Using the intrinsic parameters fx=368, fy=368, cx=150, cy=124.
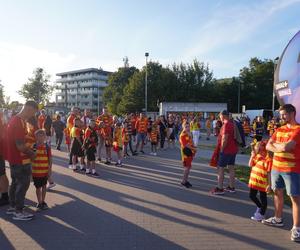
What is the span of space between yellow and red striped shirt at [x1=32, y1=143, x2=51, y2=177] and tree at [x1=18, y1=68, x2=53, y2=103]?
7462 cm

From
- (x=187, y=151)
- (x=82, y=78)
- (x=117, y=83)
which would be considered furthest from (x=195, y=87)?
(x=82, y=78)

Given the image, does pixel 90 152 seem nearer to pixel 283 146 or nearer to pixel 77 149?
pixel 77 149

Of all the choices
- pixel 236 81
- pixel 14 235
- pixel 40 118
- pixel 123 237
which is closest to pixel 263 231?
pixel 123 237

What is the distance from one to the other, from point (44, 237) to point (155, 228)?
1670mm

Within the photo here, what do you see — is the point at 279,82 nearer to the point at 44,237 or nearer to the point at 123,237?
the point at 123,237

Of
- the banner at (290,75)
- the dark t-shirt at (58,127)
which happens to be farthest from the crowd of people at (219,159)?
the dark t-shirt at (58,127)

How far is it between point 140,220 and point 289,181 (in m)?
2.47

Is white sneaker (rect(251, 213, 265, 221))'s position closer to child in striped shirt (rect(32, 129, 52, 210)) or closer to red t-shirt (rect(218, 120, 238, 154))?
red t-shirt (rect(218, 120, 238, 154))

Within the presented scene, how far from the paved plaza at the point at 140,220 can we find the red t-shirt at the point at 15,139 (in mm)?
1014

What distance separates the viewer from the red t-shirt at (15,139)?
600 centimetres

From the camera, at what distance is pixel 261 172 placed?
6.27 meters

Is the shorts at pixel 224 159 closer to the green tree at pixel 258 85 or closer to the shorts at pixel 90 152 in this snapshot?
the shorts at pixel 90 152

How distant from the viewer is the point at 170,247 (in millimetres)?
4977

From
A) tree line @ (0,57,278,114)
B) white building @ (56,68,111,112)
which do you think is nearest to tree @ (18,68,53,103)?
tree line @ (0,57,278,114)
